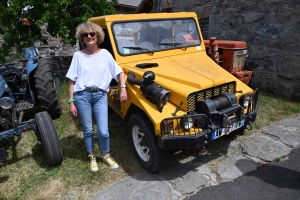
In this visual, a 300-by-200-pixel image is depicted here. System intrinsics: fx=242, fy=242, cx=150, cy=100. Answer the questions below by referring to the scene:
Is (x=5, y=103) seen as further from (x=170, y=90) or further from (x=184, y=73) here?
(x=184, y=73)

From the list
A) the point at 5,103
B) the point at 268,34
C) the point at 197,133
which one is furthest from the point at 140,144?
the point at 268,34

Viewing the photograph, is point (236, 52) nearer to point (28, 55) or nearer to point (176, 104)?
point (176, 104)

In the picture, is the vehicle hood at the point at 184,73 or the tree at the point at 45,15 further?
the tree at the point at 45,15

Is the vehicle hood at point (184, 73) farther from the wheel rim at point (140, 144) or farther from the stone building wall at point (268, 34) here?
the stone building wall at point (268, 34)

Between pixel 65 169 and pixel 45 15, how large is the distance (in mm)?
4809

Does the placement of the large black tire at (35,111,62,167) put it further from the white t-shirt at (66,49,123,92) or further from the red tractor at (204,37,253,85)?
the red tractor at (204,37,253,85)

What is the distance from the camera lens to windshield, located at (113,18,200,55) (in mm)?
3557

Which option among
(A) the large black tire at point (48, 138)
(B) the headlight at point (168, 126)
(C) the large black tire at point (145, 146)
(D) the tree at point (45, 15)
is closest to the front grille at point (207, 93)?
(B) the headlight at point (168, 126)

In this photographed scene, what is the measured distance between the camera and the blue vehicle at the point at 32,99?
3.08m

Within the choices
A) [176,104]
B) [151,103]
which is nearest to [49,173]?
[151,103]

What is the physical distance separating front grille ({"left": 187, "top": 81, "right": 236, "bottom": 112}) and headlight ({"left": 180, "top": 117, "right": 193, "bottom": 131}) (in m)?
0.20

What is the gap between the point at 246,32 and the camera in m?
6.27

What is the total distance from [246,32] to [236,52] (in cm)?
197

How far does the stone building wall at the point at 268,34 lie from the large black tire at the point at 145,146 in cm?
355
